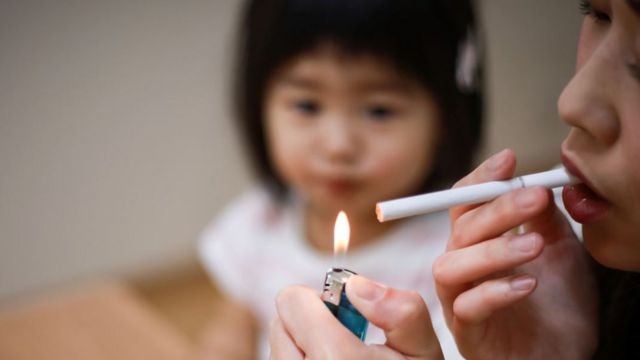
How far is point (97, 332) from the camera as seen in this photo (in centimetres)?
95

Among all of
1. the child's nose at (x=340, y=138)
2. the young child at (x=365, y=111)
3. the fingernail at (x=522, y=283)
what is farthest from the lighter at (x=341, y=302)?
the child's nose at (x=340, y=138)

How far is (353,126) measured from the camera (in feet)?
2.56

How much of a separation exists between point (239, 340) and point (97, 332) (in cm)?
23

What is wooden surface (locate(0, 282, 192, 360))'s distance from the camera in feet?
2.98

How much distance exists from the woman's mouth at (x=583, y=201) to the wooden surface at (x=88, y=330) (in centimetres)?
64

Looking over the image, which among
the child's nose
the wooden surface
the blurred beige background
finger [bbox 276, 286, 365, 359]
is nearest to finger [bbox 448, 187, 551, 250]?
finger [bbox 276, 286, 365, 359]

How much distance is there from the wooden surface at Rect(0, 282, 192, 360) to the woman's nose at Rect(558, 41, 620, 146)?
0.68 metres

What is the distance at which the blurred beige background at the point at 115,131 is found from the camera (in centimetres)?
168

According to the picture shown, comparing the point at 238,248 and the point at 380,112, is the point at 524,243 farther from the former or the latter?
the point at 238,248

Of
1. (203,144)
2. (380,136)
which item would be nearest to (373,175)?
(380,136)

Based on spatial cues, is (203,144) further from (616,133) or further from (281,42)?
(616,133)

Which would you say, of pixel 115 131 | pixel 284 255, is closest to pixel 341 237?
pixel 284 255

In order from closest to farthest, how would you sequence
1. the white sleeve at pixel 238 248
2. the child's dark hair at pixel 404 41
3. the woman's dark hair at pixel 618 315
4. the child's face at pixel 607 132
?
the child's face at pixel 607 132, the woman's dark hair at pixel 618 315, the child's dark hair at pixel 404 41, the white sleeve at pixel 238 248

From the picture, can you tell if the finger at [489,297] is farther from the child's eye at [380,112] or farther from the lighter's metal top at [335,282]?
the child's eye at [380,112]
